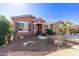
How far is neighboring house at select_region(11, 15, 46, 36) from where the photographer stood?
5203 mm

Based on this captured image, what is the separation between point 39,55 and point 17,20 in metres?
0.65

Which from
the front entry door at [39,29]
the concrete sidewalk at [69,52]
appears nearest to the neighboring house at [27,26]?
the front entry door at [39,29]

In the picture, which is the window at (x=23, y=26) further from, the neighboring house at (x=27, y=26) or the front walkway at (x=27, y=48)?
the front walkway at (x=27, y=48)

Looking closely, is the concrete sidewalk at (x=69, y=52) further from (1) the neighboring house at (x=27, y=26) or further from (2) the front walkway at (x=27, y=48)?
(1) the neighboring house at (x=27, y=26)

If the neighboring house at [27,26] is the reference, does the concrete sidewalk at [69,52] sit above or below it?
below

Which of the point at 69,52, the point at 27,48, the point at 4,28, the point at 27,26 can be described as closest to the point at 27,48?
the point at 27,48

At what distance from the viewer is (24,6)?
16.9ft

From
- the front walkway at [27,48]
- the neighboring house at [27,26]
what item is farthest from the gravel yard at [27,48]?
the neighboring house at [27,26]

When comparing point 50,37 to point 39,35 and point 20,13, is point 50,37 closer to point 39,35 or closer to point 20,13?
point 39,35

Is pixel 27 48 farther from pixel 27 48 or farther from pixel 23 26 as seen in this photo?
pixel 23 26

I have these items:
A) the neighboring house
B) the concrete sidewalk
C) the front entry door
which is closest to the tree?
the neighboring house

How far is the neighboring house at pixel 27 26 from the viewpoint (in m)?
5.20

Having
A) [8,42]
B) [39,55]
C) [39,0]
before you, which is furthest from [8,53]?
[39,0]

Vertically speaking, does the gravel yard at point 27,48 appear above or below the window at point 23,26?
below
